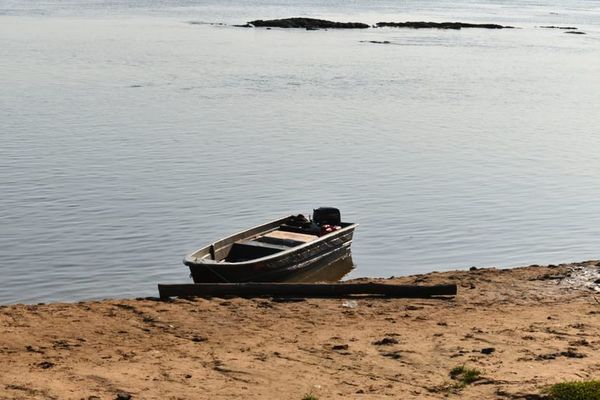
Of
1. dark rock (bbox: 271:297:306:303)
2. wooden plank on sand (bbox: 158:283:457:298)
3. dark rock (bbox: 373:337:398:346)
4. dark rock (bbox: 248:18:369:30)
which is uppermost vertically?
dark rock (bbox: 248:18:369:30)

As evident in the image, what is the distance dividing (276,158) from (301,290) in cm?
1947

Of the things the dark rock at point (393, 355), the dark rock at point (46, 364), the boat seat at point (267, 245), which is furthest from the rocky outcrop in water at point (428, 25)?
the dark rock at point (46, 364)

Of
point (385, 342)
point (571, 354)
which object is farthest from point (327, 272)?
point (571, 354)

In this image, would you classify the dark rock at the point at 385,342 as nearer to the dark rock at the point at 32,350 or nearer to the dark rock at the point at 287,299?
the dark rock at the point at 287,299

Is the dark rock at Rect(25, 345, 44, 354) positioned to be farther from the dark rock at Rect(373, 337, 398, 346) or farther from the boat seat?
the boat seat

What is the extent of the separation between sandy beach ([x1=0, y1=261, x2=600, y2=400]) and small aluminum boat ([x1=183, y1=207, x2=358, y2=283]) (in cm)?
262

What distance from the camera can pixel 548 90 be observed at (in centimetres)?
6391

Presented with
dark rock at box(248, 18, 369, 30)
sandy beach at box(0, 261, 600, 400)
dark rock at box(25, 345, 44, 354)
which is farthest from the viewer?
dark rock at box(248, 18, 369, 30)

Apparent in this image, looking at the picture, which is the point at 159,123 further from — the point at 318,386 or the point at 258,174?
the point at 318,386

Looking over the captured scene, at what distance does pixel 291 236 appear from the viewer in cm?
2381

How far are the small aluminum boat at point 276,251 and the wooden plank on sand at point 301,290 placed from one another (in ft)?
7.13

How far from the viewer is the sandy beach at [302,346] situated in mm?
12375

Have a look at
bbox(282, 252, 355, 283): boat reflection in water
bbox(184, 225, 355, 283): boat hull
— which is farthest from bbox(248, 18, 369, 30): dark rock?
bbox(184, 225, 355, 283): boat hull

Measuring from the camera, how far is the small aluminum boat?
66.7 ft
